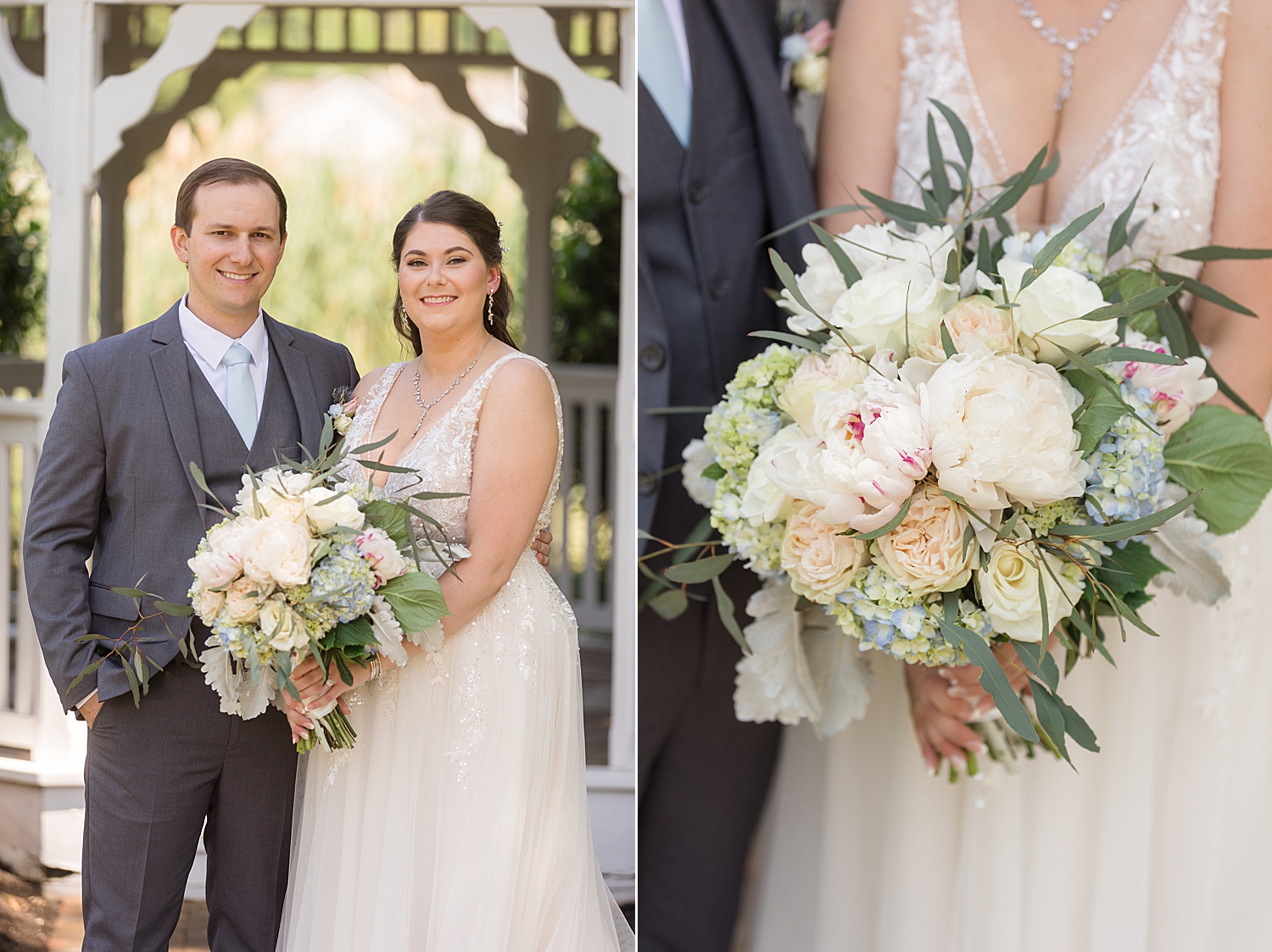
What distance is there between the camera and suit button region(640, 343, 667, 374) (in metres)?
1.52

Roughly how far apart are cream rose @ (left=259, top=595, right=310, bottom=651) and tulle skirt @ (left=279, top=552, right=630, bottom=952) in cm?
19

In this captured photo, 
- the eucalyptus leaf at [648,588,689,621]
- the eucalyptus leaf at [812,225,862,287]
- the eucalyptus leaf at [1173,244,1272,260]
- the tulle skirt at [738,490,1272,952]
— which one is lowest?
the tulle skirt at [738,490,1272,952]

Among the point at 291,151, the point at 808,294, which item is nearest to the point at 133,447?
the point at 291,151

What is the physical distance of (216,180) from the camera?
1220 millimetres

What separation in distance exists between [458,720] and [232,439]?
1.49 feet

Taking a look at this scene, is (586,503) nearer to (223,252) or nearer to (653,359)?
(653,359)

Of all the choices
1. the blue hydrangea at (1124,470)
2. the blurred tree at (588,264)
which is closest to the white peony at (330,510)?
the blue hydrangea at (1124,470)

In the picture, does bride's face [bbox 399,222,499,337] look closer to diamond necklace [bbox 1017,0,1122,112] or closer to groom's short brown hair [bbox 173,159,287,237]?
groom's short brown hair [bbox 173,159,287,237]

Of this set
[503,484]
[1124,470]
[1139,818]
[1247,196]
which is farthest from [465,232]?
[1139,818]

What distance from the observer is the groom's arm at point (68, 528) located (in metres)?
1.19

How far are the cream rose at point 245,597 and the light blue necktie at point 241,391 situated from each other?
0.64ft

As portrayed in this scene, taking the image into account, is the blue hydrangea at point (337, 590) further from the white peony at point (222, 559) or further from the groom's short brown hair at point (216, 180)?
the groom's short brown hair at point (216, 180)

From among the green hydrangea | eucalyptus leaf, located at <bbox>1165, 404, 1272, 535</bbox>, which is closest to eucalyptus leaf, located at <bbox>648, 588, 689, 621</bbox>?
the green hydrangea

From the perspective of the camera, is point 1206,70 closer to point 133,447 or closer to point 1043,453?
point 1043,453
